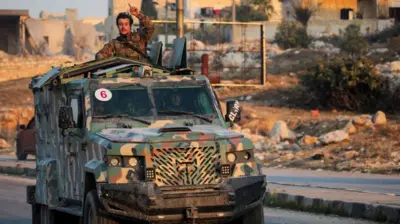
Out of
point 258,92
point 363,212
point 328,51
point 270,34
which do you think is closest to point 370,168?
point 363,212

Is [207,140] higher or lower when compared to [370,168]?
higher

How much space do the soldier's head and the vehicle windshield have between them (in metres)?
2.45

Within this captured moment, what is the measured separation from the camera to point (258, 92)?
4788 cm

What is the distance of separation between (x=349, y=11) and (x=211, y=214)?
75782 millimetres

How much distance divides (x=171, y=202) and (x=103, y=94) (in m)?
2.19

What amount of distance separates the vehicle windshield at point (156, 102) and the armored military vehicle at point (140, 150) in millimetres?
12

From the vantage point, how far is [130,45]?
582 inches

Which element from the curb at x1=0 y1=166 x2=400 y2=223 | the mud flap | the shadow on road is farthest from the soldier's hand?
the curb at x1=0 y1=166 x2=400 y2=223

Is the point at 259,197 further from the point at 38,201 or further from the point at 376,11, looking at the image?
the point at 376,11

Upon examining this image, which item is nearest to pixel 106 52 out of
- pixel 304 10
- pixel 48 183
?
pixel 48 183

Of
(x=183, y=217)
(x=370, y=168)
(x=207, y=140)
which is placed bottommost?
(x=370, y=168)

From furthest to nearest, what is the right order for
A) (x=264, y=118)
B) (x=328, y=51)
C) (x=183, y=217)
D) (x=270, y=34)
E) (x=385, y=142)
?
(x=270, y=34), (x=328, y=51), (x=264, y=118), (x=385, y=142), (x=183, y=217)

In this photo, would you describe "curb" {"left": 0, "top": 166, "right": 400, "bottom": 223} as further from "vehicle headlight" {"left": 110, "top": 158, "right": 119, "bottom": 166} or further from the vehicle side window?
"vehicle headlight" {"left": 110, "top": 158, "right": 119, "bottom": 166}

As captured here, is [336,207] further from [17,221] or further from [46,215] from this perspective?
[17,221]
